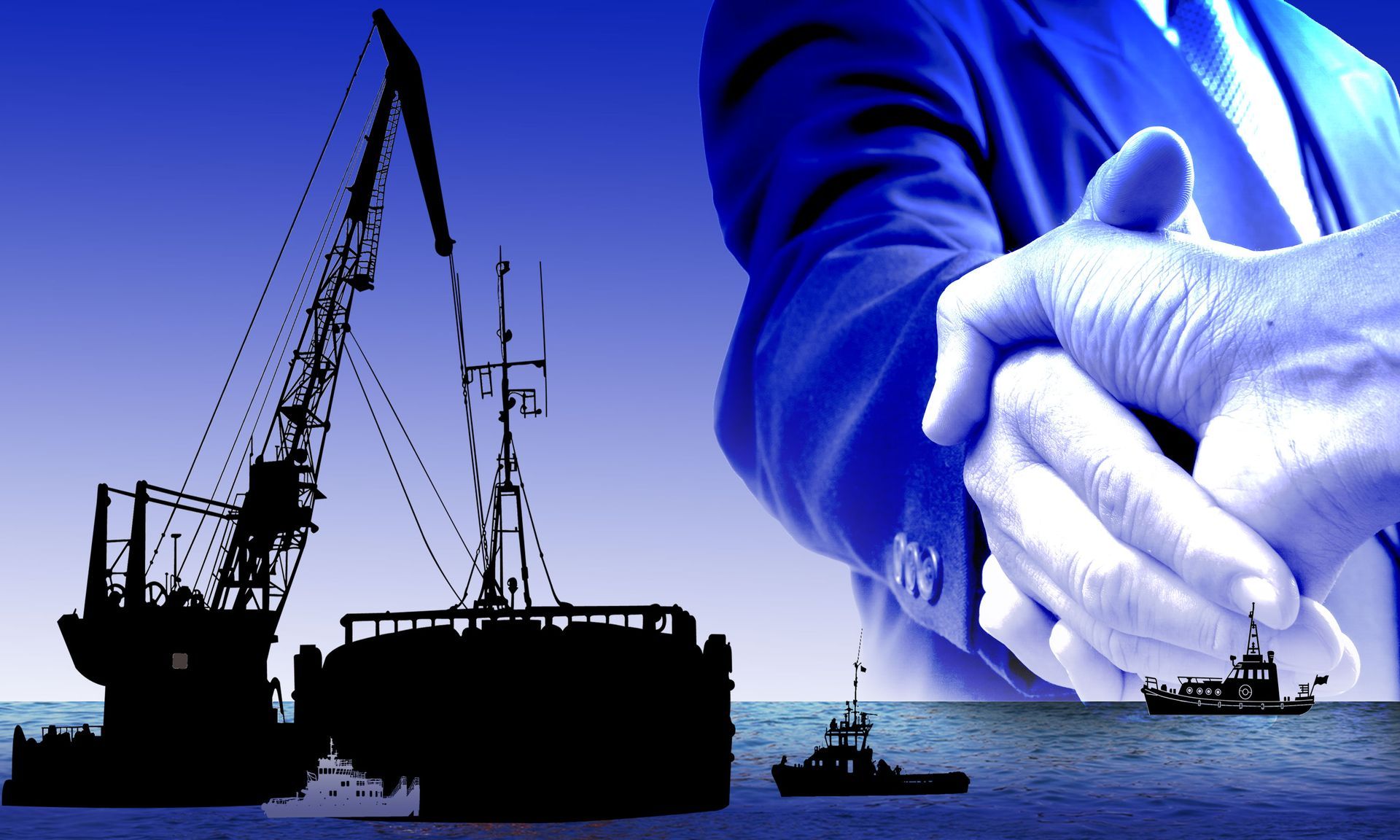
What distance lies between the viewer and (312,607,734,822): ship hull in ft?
48.4

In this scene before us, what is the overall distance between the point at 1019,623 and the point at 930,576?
4.31ft

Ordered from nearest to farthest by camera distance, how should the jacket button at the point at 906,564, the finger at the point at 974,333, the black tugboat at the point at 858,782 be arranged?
the finger at the point at 974,333 → the jacket button at the point at 906,564 → the black tugboat at the point at 858,782

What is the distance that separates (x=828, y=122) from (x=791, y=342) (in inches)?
81.2

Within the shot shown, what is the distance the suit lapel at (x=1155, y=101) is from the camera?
12.3 metres

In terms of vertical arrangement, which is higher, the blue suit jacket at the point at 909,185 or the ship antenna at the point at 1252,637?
the blue suit jacket at the point at 909,185

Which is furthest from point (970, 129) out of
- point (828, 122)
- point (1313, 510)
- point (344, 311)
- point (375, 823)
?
point (344, 311)

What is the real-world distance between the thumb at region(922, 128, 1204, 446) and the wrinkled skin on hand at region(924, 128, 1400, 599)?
3 cm

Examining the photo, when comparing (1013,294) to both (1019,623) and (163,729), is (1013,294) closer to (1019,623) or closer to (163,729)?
(1019,623)

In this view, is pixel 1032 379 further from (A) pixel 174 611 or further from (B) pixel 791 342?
Answer: (A) pixel 174 611

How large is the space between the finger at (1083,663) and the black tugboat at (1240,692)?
1.26 feet

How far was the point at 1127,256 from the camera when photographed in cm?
904

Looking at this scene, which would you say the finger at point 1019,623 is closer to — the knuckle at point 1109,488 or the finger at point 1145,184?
the knuckle at point 1109,488

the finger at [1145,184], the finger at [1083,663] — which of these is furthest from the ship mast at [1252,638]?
the finger at [1145,184]

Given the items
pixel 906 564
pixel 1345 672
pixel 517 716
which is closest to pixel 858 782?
pixel 517 716
